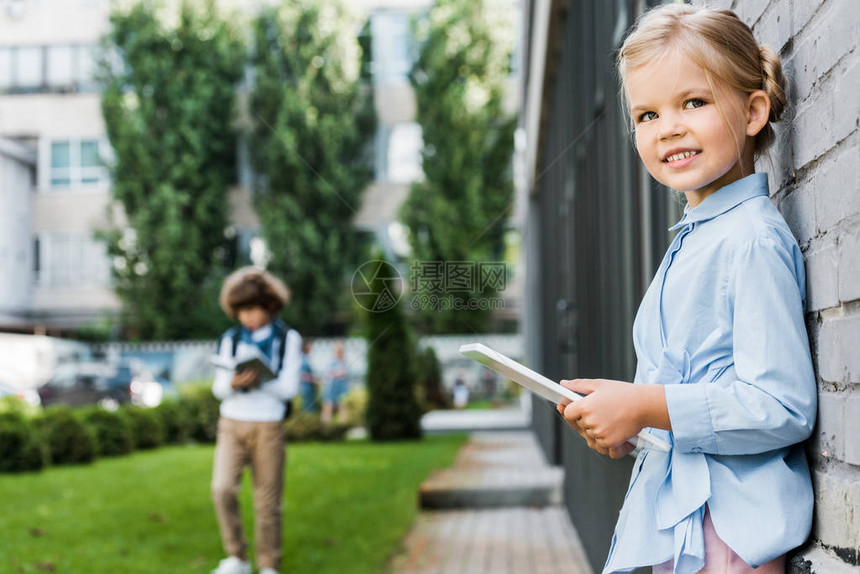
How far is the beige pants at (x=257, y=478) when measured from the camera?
4816 mm

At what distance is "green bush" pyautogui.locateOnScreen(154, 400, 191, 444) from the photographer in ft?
46.1

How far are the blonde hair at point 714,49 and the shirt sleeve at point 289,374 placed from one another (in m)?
3.73

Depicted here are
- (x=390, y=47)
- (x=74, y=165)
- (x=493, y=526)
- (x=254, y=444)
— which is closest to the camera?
(x=254, y=444)

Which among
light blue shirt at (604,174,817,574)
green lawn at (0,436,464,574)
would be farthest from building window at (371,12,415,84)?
light blue shirt at (604,174,817,574)

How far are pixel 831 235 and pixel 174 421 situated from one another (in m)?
13.9

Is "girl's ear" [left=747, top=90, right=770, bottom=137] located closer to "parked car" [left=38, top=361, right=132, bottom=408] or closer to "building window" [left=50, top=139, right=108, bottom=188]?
"parked car" [left=38, top=361, right=132, bottom=408]

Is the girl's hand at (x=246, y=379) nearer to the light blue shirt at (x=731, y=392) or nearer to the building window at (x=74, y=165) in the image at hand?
the light blue shirt at (x=731, y=392)

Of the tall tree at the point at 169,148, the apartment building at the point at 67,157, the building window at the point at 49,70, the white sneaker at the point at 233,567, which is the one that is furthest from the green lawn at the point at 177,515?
the building window at the point at 49,70

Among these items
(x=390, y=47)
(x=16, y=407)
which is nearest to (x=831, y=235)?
(x=16, y=407)

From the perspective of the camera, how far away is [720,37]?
132 cm

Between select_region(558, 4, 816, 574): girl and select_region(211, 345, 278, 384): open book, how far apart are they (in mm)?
3457

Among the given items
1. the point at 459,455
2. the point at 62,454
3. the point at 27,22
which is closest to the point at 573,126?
the point at 459,455

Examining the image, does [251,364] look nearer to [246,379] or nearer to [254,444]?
[246,379]

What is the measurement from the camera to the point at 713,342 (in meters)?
1.27
